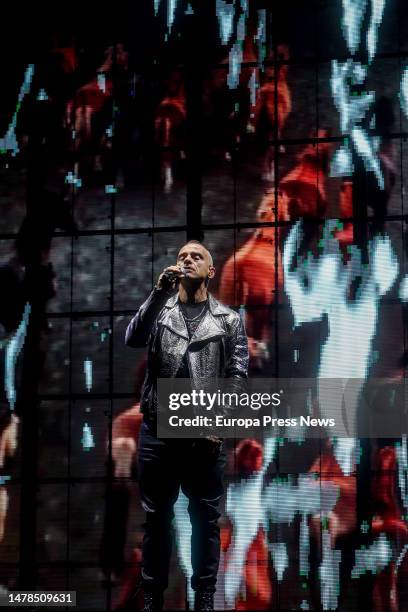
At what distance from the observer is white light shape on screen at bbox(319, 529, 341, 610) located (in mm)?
7703

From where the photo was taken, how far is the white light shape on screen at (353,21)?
27.2ft

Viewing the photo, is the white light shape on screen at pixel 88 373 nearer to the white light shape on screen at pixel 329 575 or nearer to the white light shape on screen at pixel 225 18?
the white light shape on screen at pixel 329 575

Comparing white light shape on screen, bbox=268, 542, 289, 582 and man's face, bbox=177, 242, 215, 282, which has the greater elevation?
man's face, bbox=177, 242, 215, 282

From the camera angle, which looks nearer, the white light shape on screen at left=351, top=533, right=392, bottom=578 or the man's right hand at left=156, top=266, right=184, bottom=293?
the man's right hand at left=156, top=266, right=184, bottom=293

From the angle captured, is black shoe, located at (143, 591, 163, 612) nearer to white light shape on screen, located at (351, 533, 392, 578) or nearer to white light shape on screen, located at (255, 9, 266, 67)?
white light shape on screen, located at (351, 533, 392, 578)

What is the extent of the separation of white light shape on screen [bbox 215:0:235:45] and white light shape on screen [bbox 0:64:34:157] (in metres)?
1.65

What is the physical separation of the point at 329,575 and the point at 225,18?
4529 mm

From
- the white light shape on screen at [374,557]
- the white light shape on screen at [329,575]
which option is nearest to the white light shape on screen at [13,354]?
the white light shape on screen at [329,575]

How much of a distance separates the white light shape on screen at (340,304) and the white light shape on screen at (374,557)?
57 cm

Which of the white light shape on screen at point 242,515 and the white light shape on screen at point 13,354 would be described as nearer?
the white light shape on screen at point 242,515

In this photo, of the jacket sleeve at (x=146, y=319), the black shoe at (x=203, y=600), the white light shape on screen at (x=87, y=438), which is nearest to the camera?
the black shoe at (x=203, y=600)

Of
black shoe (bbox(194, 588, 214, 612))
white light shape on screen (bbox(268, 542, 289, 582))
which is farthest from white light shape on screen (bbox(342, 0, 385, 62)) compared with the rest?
black shoe (bbox(194, 588, 214, 612))

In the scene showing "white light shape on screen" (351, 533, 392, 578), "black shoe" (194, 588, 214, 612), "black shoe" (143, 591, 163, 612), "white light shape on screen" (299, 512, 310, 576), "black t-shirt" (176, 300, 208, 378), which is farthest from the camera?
"white light shape on screen" (299, 512, 310, 576)

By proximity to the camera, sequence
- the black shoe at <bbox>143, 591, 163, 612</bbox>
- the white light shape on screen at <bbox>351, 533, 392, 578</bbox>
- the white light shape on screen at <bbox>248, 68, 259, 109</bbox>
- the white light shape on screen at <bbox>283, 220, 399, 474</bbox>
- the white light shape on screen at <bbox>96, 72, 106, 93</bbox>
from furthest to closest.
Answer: the white light shape on screen at <bbox>96, 72, 106, 93</bbox>
the white light shape on screen at <bbox>248, 68, 259, 109</bbox>
the white light shape on screen at <bbox>283, 220, 399, 474</bbox>
the white light shape on screen at <bbox>351, 533, 392, 578</bbox>
the black shoe at <bbox>143, 591, 163, 612</bbox>
